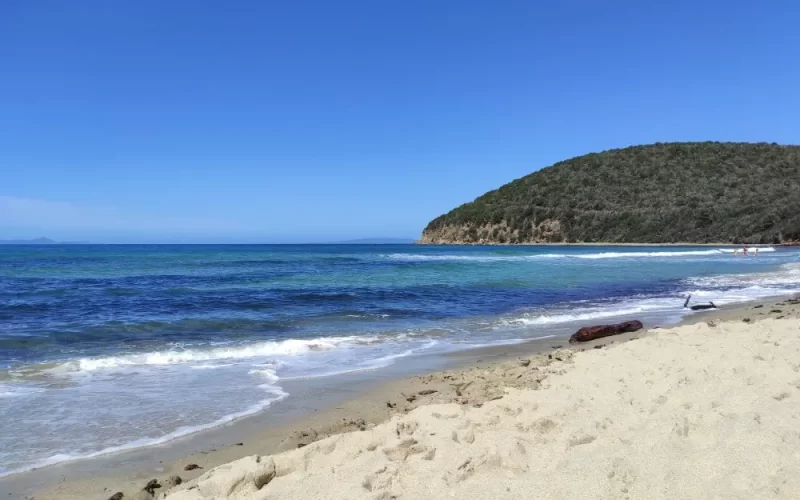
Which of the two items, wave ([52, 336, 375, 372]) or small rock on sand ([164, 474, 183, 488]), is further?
wave ([52, 336, 375, 372])

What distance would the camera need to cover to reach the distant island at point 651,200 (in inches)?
2781

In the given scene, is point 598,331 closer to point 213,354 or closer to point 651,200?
point 213,354

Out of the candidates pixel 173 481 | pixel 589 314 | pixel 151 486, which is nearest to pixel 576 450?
pixel 173 481

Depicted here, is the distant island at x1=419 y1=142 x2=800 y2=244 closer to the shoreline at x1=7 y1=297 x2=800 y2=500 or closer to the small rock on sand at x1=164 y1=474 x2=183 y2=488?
the shoreline at x1=7 y1=297 x2=800 y2=500

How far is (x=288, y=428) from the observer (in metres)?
5.72

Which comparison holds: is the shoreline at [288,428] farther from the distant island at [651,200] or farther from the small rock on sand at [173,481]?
the distant island at [651,200]

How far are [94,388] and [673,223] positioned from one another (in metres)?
81.4

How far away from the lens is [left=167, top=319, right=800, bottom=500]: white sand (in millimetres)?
3529

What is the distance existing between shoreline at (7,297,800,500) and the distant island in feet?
232

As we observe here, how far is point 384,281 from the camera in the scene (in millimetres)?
25438

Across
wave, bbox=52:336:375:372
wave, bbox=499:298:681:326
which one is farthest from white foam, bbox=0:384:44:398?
wave, bbox=499:298:681:326

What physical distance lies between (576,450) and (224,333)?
9727 millimetres

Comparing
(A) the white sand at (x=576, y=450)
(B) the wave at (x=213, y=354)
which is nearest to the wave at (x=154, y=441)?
(A) the white sand at (x=576, y=450)

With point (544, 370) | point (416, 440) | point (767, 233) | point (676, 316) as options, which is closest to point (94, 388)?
point (416, 440)
